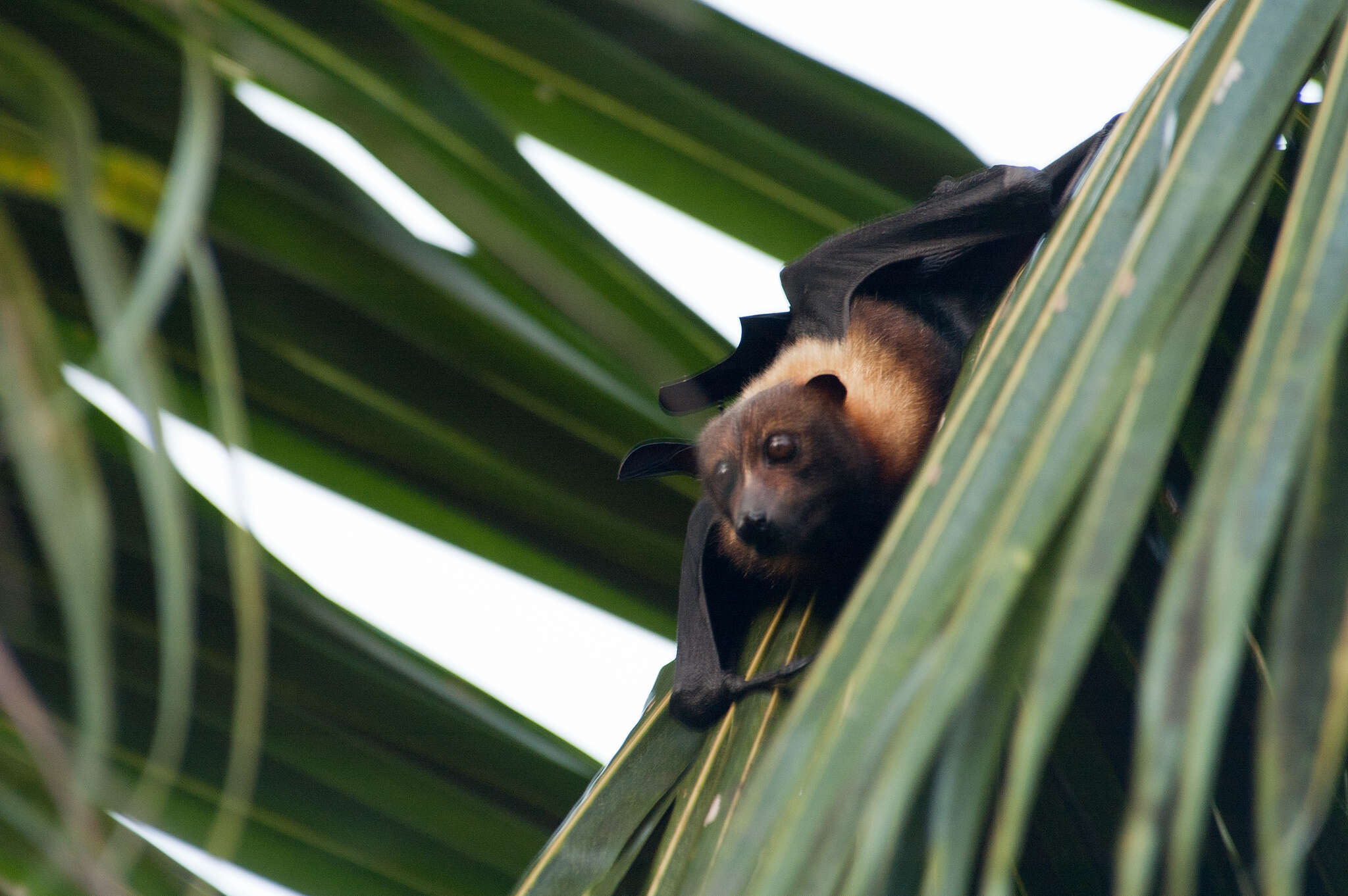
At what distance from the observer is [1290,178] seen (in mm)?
1181

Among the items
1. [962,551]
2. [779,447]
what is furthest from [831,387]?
[962,551]

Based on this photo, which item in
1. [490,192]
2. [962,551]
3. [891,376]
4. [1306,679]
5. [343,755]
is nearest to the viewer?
[1306,679]

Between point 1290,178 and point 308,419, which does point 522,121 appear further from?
point 1290,178

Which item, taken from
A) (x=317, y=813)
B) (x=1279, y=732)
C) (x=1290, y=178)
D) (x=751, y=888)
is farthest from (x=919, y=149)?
(x=1279, y=732)

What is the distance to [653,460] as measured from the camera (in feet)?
6.69

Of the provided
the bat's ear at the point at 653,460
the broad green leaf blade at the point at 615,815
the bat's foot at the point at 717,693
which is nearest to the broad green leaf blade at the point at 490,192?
the bat's ear at the point at 653,460

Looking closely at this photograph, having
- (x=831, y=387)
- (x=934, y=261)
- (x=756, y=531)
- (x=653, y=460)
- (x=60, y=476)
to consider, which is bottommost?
(x=60, y=476)

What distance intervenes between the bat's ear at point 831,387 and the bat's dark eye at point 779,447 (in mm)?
Answer: 158

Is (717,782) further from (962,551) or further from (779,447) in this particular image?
(779,447)

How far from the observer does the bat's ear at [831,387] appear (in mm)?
2770

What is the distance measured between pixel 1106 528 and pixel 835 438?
7.10ft

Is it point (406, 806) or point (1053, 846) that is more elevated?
point (1053, 846)

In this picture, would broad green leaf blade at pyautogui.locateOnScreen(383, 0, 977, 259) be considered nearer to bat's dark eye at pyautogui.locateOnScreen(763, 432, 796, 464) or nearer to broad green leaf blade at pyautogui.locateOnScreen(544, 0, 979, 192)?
broad green leaf blade at pyautogui.locateOnScreen(544, 0, 979, 192)

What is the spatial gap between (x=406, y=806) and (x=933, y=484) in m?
1.05
